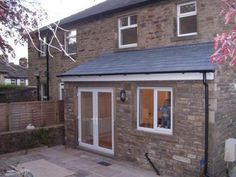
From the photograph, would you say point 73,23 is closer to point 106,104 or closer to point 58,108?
point 58,108

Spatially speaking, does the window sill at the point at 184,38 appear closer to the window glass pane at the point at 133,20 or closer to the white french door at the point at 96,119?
the window glass pane at the point at 133,20

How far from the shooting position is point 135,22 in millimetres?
11789

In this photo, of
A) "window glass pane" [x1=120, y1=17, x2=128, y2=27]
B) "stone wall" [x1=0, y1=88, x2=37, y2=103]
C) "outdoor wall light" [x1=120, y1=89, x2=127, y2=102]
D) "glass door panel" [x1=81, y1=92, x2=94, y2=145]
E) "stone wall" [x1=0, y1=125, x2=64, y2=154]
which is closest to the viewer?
"outdoor wall light" [x1=120, y1=89, x2=127, y2=102]

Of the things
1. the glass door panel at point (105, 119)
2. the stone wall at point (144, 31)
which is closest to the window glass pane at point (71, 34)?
the stone wall at point (144, 31)

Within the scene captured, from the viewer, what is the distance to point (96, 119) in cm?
1054

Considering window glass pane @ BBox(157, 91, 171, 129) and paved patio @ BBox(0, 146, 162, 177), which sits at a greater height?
window glass pane @ BBox(157, 91, 171, 129)

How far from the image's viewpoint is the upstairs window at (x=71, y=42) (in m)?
14.8

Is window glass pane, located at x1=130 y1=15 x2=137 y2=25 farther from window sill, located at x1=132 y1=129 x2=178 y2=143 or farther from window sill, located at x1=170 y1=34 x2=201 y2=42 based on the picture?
window sill, located at x1=132 y1=129 x2=178 y2=143

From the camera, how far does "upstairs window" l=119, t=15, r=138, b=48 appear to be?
11.8 metres

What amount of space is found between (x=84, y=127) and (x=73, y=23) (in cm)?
614

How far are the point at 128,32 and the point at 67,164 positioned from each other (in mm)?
6267

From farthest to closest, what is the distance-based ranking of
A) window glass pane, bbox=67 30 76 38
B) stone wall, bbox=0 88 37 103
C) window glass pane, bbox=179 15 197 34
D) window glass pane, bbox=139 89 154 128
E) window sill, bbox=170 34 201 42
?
1. stone wall, bbox=0 88 37 103
2. window glass pane, bbox=67 30 76 38
3. window glass pane, bbox=179 15 197 34
4. window sill, bbox=170 34 201 42
5. window glass pane, bbox=139 89 154 128

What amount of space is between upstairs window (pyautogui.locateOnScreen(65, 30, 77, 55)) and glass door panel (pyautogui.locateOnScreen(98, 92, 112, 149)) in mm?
5290

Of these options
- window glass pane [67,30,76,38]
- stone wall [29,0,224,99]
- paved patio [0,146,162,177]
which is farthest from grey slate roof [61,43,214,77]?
window glass pane [67,30,76,38]
